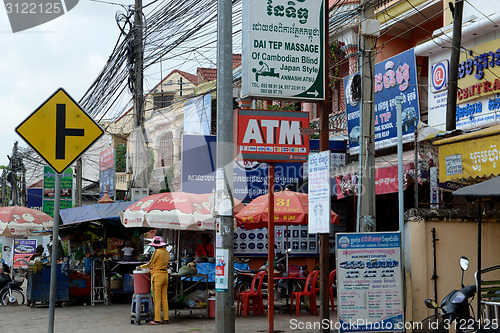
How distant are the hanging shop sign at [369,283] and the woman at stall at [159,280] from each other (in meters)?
4.82

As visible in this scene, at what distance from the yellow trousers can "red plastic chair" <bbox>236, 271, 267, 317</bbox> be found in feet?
5.62

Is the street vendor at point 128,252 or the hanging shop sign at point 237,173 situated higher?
the hanging shop sign at point 237,173

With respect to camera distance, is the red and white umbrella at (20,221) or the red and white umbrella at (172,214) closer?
the red and white umbrella at (172,214)

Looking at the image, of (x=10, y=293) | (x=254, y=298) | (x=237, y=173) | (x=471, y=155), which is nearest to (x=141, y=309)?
(x=254, y=298)

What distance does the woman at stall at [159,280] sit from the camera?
42.2ft

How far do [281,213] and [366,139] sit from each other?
4.42 meters

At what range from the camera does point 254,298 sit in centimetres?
1402

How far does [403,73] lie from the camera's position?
16.9 m

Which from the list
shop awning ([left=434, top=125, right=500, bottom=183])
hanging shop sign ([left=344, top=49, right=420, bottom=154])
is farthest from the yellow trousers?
hanging shop sign ([left=344, top=49, right=420, bottom=154])

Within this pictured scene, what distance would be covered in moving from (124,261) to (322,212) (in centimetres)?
1026

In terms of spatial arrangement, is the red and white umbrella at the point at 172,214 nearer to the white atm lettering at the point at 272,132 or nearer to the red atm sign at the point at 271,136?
the red atm sign at the point at 271,136

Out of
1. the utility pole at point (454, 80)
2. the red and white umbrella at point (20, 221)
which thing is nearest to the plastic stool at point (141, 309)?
→ the utility pole at point (454, 80)

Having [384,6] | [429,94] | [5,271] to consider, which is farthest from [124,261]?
[384,6]

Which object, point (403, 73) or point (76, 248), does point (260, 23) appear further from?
point (76, 248)
